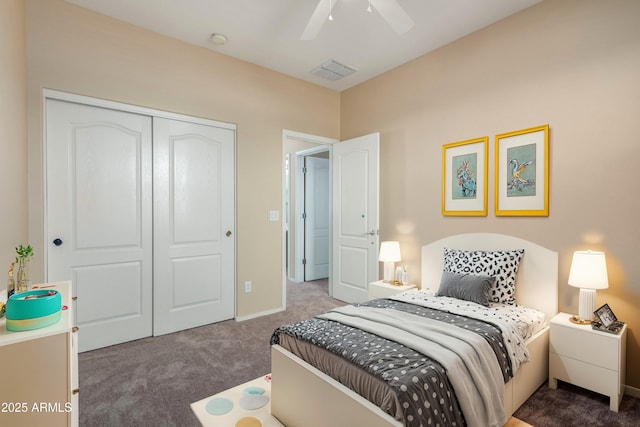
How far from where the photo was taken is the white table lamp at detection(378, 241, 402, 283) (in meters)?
3.42

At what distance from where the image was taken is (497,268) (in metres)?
2.60

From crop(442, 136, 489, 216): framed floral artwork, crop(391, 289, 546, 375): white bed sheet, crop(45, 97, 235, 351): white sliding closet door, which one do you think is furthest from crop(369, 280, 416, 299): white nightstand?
crop(45, 97, 235, 351): white sliding closet door

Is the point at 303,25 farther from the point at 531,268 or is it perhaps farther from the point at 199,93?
the point at 531,268

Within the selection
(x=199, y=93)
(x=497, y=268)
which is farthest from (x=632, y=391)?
(x=199, y=93)

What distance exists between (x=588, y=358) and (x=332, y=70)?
348 centimetres

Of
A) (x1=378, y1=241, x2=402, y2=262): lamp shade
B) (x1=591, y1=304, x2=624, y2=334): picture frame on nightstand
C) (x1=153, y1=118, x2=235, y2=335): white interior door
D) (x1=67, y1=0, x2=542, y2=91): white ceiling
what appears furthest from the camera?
(x1=378, y1=241, x2=402, y2=262): lamp shade

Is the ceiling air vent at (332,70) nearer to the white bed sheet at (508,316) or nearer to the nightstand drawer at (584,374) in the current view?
the white bed sheet at (508,316)

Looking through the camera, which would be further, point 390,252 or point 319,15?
point 390,252

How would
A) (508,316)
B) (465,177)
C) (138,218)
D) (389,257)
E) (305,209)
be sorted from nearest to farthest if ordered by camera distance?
(508,316)
(138,218)
(465,177)
(389,257)
(305,209)

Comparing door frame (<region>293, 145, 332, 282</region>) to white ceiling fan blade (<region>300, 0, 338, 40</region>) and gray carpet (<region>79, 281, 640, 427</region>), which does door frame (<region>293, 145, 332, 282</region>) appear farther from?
white ceiling fan blade (<region>300, 0, 338, 40</region>)

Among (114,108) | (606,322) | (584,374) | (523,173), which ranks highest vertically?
(114,108)

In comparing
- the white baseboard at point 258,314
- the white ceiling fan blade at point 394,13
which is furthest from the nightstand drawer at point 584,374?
the white baseboard at point 258,314

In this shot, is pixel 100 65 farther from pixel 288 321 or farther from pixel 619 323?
pixel 619 323

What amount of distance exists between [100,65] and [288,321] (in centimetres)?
299
